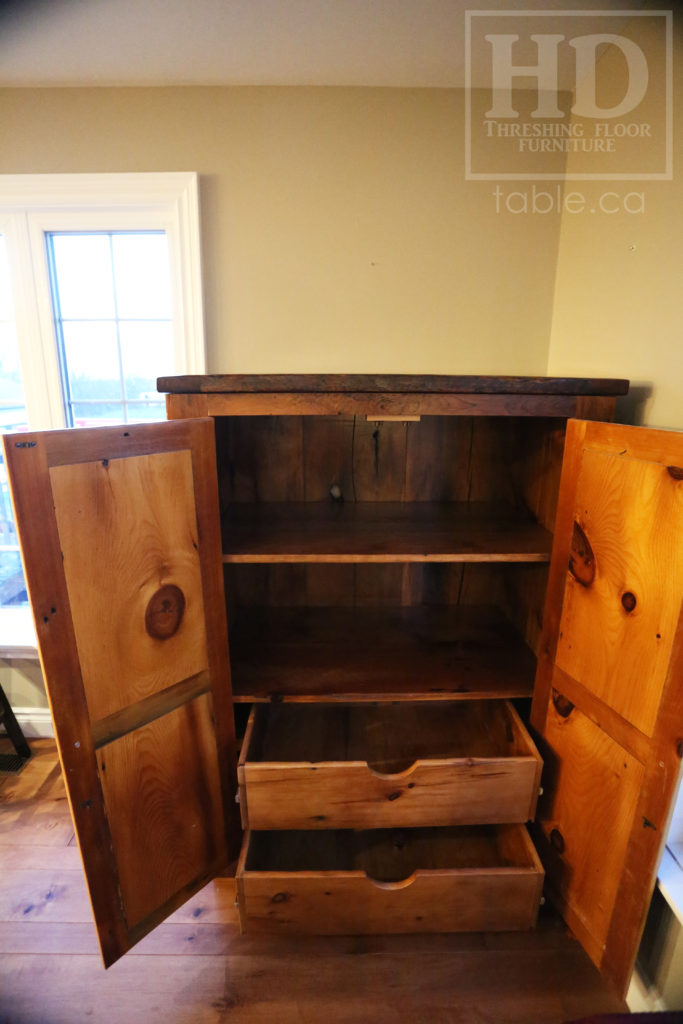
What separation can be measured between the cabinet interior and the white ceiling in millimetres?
904

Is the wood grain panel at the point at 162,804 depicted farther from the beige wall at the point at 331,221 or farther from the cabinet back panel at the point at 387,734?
the beige wall at the point at 331,221

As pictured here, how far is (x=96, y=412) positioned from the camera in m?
1.64

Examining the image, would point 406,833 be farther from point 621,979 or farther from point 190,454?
point 190,454

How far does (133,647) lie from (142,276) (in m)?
1.19

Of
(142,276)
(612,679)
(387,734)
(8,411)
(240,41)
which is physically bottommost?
(387,734)

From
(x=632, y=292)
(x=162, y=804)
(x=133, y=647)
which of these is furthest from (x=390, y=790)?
(x=632, y=292)

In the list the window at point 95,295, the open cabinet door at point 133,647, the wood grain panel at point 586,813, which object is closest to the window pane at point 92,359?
the window at point 95,295

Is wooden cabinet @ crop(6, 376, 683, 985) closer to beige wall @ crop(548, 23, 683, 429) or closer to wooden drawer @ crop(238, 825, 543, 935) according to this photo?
wooden drawer @ crop(238, 825, 543, 935)

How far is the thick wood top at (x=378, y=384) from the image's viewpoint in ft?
3.39

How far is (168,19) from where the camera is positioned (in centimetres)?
106

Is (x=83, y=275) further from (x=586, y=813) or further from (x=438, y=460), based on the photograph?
(x=586, y=813)

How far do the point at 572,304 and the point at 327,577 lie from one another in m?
1.12

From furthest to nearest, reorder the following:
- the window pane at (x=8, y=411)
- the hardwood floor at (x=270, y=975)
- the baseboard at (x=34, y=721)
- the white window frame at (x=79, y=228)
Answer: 1. the baseboard at (x=34, y=721)
2. the window pane at (x=8, y=411)
3. the white window frame at (x=79, y=228)
4. the hardwood floor at (x=270, y=975)

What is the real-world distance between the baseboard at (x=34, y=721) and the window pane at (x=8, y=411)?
17.3 inches
